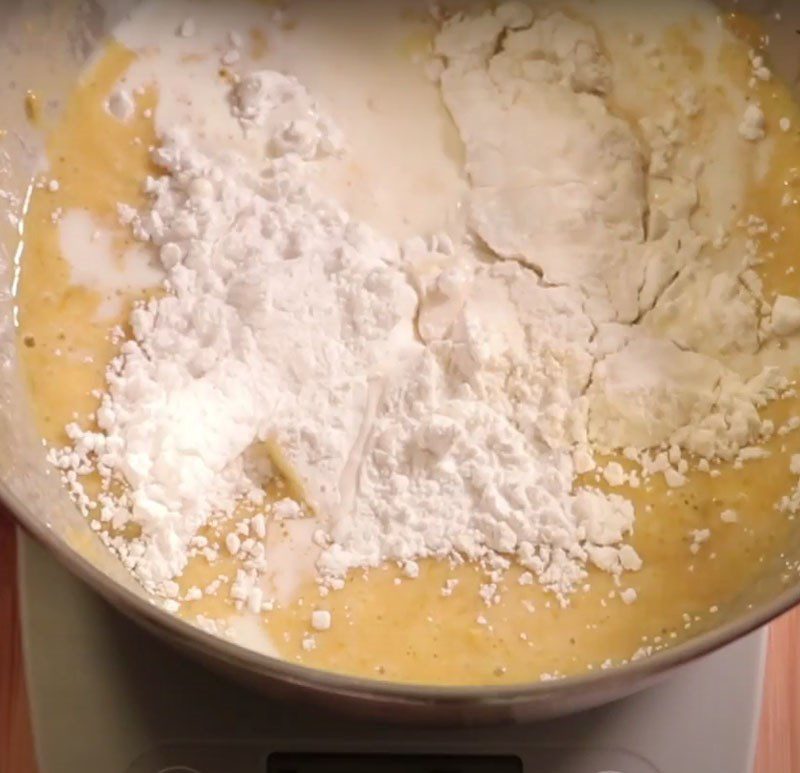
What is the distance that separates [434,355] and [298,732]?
284mm

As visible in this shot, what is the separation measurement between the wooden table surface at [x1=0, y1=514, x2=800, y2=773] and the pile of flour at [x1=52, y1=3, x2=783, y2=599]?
0.44 feet

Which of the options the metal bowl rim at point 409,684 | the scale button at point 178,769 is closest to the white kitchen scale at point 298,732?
the scale button at point 178,769

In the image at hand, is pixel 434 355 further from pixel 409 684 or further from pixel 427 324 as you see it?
pixel 409 684

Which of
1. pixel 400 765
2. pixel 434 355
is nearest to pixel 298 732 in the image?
pixel 400 765

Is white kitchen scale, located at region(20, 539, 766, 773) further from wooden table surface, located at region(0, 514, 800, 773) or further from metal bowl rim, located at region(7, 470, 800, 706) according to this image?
metal bowl rim, located at region(7, 470, 800, 706)

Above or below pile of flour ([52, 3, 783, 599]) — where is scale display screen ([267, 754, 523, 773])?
below

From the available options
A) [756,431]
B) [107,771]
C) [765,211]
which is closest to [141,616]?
[107,771]

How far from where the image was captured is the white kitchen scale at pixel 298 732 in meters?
0.72

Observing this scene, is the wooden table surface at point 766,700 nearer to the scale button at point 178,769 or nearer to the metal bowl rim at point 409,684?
the scale button at point 178,769

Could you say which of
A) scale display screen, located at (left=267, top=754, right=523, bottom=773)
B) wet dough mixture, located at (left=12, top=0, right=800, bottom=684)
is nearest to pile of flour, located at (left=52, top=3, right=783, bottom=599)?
wet dough mixture, located at (left=12, top=0, right=800, bottom=684)

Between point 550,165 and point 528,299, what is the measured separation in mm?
130

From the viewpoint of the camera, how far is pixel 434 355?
2.69 feet

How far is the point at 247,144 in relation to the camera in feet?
2.99

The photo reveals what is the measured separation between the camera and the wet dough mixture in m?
0.76
